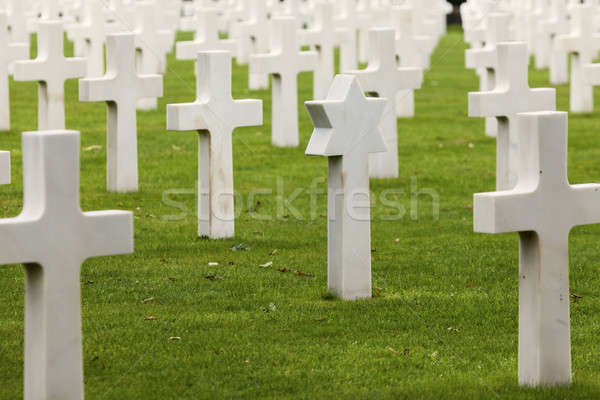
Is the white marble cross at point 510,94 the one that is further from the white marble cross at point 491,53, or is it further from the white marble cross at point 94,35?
the white marble cross at point 94,35

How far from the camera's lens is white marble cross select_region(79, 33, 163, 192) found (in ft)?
33.5

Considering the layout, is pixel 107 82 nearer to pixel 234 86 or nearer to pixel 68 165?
pixel 68 165

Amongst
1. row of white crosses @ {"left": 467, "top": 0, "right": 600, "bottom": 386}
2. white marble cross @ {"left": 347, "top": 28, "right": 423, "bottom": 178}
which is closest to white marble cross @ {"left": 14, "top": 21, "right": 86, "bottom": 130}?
white marble cross @ {"left": 347, "top": 28, "right": 423, "bottom": 178}

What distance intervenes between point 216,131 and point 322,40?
307 inches

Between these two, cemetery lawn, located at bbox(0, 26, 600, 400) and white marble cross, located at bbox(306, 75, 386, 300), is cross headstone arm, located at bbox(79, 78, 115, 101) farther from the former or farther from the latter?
white marble cross, located at bbox(306, 75, 386, 300)

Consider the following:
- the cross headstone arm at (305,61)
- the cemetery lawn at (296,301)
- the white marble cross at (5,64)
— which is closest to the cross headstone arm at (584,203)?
the cemetery lawn at (296,301)

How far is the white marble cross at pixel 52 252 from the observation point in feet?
14.6

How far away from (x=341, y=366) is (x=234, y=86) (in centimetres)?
1329

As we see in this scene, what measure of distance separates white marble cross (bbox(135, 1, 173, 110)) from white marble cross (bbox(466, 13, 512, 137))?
14.4 feet

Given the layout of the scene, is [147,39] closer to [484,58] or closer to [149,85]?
[484,58]

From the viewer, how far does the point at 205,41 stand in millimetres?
14375

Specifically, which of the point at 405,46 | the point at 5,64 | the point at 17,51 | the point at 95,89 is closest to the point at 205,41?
the point at 17,51

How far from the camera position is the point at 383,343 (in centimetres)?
607

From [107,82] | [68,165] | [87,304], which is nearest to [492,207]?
[68,165]
